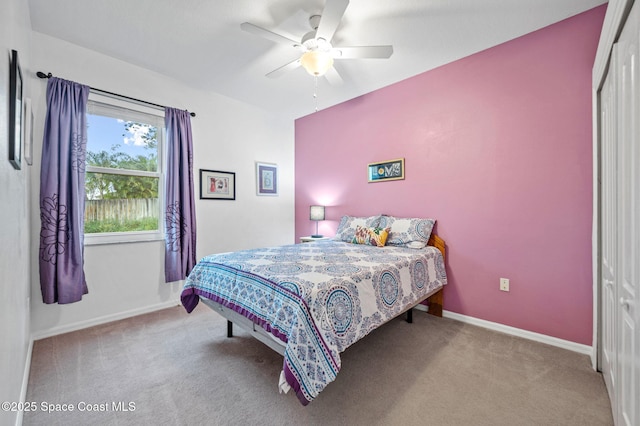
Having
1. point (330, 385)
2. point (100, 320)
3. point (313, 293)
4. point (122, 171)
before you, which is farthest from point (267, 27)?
point (100, 320)

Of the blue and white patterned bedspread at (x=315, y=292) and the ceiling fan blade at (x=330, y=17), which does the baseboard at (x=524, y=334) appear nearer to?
the blue and white patterned bedspread at (x=315, y=292)

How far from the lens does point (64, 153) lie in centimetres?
246

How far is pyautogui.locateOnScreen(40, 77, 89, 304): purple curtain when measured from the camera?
93.7 inches

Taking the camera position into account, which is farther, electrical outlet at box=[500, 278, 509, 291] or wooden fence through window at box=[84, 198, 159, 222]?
wooden fence through window at box=[84, 198, 159, 222]

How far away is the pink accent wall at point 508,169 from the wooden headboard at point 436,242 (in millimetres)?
63

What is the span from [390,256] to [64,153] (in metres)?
3.01

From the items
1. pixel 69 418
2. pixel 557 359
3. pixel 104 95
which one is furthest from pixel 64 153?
pixel 557 359

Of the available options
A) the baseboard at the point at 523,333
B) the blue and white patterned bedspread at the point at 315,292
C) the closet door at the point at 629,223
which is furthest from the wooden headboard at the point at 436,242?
the closet door at the point at 629,223

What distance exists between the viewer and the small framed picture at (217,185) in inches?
141

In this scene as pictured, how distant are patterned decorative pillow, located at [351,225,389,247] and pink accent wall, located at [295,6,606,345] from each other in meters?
0.46

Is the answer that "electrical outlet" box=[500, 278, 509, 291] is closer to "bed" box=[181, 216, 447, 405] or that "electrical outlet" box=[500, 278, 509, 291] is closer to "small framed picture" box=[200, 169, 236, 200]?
"bed" box=[181, 216, 447, 405]

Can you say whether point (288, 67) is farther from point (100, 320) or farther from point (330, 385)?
point (100, 320)

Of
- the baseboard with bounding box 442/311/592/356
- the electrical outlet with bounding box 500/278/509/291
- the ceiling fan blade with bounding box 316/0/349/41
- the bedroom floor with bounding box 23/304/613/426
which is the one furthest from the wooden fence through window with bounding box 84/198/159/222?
the electrical outlet with bounding box 500/278/509/291

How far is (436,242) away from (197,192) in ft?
9.52
